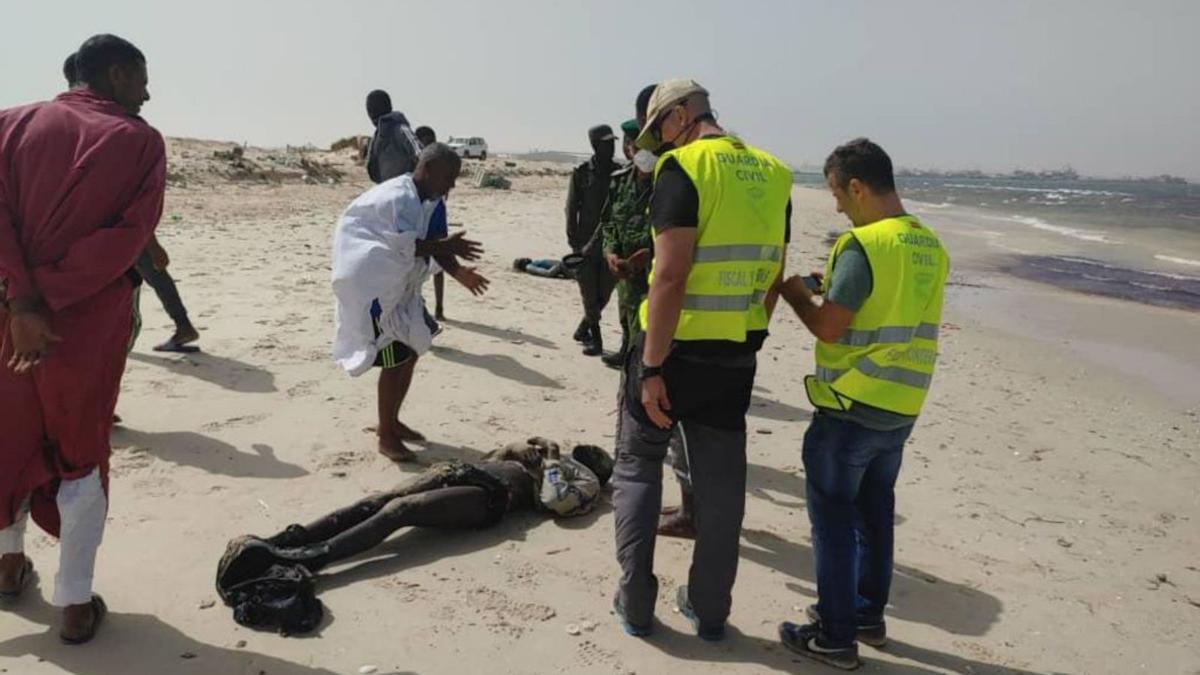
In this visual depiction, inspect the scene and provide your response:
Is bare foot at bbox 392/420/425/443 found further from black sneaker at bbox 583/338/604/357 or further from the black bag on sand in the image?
black sneaker at bbox 583/338/604/357

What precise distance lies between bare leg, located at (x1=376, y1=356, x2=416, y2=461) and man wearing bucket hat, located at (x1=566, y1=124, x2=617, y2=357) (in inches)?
103

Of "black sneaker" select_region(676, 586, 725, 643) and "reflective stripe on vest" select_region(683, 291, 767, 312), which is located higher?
"reflective stripe on vest" select_region(683, 291, 767, 312)

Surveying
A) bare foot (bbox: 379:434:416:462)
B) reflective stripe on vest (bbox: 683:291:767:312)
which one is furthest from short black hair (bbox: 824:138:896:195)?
bare foot (bbox: 379:434:416:462)

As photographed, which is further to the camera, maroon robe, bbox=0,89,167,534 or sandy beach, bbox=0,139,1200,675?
sandy beach, bbox=0,139,1200,675

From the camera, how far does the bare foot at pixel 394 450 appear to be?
479 centimetres

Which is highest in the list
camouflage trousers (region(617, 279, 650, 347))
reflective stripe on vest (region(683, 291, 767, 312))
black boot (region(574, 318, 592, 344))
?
reflective stripe on vest (region(683, 291, 767, 312))

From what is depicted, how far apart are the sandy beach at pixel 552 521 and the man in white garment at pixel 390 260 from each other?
0.70 meters

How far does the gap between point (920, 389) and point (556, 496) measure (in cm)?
188

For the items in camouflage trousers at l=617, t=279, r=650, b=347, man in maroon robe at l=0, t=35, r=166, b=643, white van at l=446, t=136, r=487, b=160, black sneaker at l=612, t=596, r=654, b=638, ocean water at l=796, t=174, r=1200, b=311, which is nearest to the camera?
man in maroon robe at l=0, t=35, r=166, b=643

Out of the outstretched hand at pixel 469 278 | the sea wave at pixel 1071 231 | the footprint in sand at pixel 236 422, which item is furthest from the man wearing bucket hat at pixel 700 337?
the sea wave at pixel 1071 231

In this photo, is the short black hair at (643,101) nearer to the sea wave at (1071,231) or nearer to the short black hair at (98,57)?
the short black hair at (98,57)

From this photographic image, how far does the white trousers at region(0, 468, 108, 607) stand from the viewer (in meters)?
2.88

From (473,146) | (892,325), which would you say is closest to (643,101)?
(892,325)

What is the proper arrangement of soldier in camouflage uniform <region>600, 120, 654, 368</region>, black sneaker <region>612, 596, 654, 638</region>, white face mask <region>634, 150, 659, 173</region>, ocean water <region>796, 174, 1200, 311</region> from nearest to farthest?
1. black sneaker <region>612, 596, 654, 638</region>
2. white face mask <region>634, 150, 659, 173</region>
3. soldier in camouflage uniform <region>600, 120, 654, 368</region>
4. ocean water <region>796, 174, 1200, 311</region>
